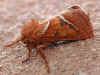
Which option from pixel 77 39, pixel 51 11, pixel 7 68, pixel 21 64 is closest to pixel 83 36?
pixel 77 39

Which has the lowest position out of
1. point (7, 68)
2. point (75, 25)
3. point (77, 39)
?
point (7, 68)

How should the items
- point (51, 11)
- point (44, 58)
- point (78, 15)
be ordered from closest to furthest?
point (44, 58) < point (78, 15) < point (51, 11)

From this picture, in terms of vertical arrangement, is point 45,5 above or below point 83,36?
above

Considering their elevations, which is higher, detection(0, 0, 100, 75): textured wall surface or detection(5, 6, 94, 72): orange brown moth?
detection(5, 6, 94, 72): orange brown moth

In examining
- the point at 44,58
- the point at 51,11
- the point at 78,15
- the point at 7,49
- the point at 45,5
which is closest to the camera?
the point at 44,58

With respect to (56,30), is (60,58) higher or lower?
Answer: lower

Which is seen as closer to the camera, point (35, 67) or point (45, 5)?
point (35, 67)

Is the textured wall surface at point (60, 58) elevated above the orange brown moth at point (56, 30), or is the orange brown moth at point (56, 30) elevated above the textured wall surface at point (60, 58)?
the orange brown moth at point (56, 30)

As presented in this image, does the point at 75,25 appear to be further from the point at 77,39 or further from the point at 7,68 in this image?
the point at 7,68
